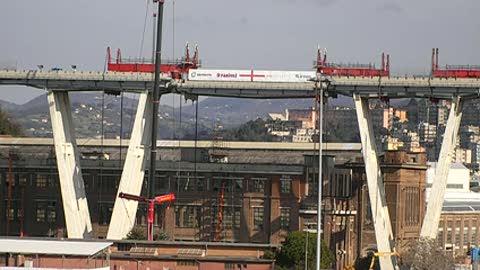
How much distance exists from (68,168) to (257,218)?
58.5 feet

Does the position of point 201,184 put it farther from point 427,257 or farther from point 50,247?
point 50,247

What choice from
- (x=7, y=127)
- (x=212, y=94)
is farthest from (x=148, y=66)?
(x=7, y=127)

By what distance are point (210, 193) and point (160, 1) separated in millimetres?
20269

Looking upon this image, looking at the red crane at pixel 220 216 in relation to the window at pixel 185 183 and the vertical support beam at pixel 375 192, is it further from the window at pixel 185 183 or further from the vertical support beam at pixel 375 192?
the vertical support beam at pixel 375 192

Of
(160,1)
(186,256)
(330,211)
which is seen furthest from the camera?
(330,211)

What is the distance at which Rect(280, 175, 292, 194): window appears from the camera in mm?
107625

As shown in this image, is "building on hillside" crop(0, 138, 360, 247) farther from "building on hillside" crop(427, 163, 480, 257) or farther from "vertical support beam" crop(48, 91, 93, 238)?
"building on hillside" crop(427, 163, 480, 257)

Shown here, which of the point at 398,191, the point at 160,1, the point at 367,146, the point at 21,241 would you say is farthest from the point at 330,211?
the point at 21,241

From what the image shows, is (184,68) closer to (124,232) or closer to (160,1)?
(160,1)

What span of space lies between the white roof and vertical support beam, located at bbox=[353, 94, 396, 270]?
92.8 ft

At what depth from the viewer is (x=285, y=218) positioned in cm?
10744

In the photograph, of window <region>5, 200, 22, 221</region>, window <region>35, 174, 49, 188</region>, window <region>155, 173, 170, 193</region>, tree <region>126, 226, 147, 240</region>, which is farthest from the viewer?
window <region>5, 200, 22, 221</region>

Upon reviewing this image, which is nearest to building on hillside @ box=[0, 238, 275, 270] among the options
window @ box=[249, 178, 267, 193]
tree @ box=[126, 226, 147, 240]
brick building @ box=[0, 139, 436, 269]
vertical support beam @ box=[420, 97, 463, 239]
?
tree @ box=[126, 226, 147, 240]

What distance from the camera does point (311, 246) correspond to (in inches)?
3474
